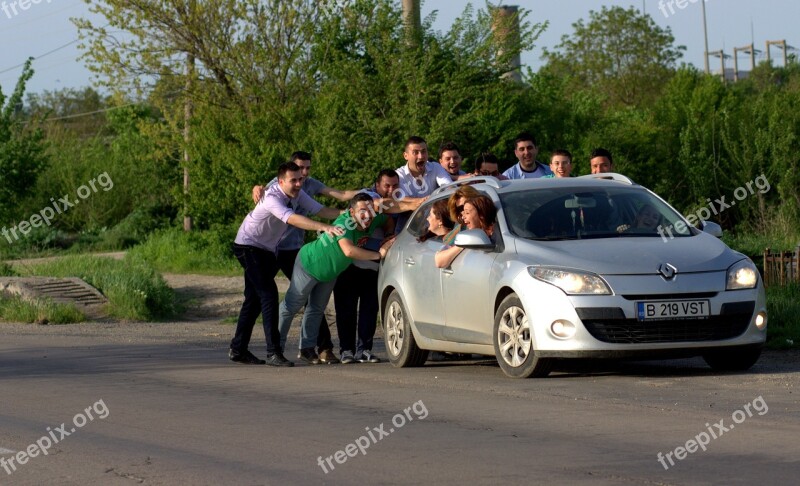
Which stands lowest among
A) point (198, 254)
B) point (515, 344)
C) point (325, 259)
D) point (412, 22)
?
point (198, 254)

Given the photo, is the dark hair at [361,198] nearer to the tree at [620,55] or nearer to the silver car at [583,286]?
the silver car at [583,286]

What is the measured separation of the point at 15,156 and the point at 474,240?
25.5 metres

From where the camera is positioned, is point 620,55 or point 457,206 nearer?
point 457,206

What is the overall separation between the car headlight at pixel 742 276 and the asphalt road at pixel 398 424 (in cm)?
71

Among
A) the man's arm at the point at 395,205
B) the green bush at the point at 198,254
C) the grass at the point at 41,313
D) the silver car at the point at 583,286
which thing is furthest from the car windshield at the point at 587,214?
the green bush at the point at 198,254

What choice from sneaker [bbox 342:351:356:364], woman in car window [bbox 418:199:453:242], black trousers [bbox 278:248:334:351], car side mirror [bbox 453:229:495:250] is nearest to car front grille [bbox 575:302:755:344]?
car side mirror [bbox 453:229:495:250]

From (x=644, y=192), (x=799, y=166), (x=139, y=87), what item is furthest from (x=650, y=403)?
(x=139, y=87)

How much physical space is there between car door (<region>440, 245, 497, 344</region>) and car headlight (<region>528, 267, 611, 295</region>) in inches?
30.6

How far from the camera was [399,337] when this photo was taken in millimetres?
12602

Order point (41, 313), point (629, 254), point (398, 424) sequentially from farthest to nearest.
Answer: point (41, 313) < point (629, 254) < point (398, 424)

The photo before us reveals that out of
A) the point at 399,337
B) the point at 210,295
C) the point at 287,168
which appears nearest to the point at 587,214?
the point at 399,337

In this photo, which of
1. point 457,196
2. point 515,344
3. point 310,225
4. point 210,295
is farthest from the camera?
point 210,295

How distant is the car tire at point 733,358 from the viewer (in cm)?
1069

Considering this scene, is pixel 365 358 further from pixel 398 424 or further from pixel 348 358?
pixel 398 424
